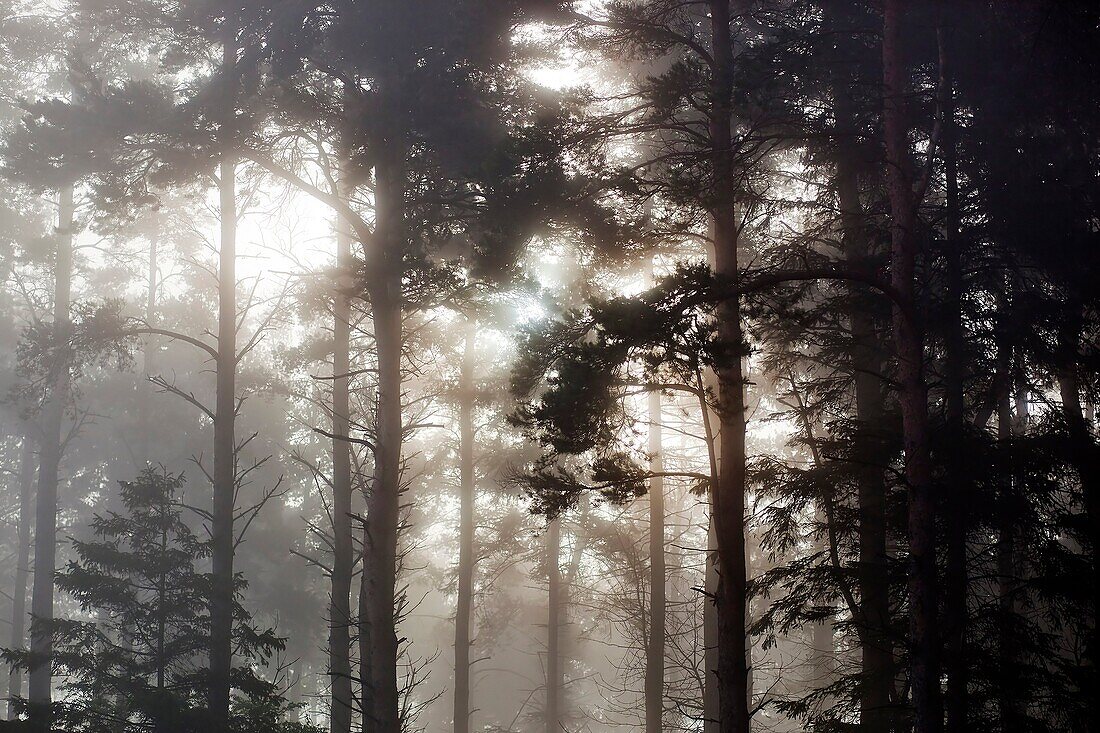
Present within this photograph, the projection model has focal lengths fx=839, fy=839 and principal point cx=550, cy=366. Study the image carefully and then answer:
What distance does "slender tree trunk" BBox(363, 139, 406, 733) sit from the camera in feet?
31.8

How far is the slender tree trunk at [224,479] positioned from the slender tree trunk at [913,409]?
9.29 metres

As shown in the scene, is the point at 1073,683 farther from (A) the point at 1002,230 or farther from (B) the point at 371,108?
(B) the point at 371,108

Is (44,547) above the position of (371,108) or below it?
below

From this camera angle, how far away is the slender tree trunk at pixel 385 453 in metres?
9.70

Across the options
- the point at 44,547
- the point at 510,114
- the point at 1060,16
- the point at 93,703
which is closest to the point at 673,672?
the point at 93,703

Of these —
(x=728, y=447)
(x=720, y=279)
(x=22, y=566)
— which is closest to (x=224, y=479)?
(x=728, y=447)

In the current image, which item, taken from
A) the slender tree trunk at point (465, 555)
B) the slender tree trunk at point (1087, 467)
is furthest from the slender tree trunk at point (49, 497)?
the slender tree trunk at point (1087, 467)

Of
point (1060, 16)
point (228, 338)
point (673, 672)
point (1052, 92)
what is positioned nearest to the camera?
point (1060, 16)

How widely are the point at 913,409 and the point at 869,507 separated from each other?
208 cm

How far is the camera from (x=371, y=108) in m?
10.2

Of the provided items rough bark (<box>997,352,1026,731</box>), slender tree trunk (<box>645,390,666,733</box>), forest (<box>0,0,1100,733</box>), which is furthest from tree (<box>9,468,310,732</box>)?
rough bark (<box>997,352,1026,731</box>)

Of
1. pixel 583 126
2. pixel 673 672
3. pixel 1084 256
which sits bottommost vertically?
pixel 673 672

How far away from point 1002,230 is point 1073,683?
5.16 metres

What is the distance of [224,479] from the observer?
46.9 ft
